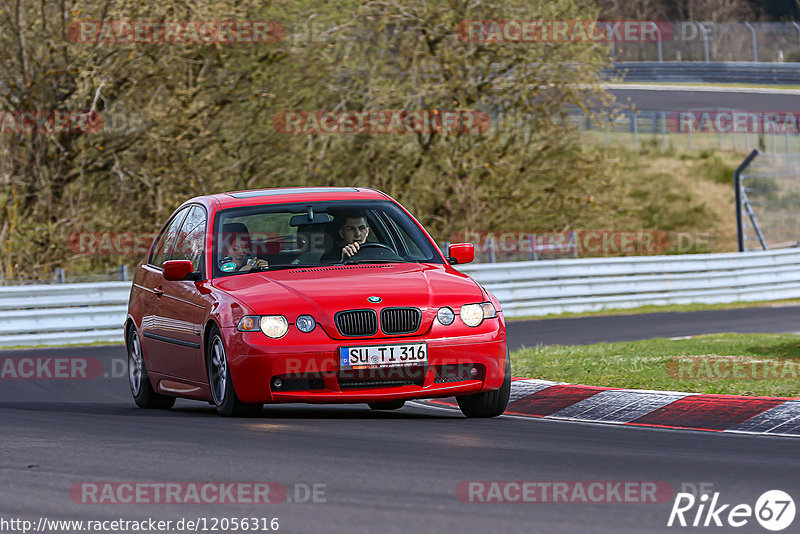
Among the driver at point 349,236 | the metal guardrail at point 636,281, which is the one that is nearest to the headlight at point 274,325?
the driver at point 349,236

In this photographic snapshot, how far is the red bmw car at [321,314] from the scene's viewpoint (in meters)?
8.77

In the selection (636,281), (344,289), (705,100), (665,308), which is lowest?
(665,308)

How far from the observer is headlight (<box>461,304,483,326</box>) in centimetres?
902

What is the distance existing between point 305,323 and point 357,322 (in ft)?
1.07

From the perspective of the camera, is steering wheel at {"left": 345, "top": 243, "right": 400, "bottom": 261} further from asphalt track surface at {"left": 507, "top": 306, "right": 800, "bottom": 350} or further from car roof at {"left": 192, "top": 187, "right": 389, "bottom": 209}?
asphalt track surface at {"left": 507, "top": 306, "right": 800, "bottom": 350}

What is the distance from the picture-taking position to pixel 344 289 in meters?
8.97

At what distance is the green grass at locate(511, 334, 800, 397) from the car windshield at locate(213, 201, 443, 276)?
1.92 m

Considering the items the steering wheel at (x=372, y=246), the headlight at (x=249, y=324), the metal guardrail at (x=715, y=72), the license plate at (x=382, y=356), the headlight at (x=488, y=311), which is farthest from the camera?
the metal guardrail at (x=715, y=72)

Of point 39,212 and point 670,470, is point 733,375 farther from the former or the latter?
point 39,212

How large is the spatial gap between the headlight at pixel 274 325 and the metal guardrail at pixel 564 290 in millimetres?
11637

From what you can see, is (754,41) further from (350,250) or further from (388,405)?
(350,250)

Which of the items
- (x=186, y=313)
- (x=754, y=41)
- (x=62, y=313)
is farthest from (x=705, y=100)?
(x=186, y=313)

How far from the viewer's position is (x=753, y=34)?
49719mm

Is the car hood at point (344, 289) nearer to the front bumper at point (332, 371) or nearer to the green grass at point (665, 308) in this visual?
the front bumper at point (332, 371)
